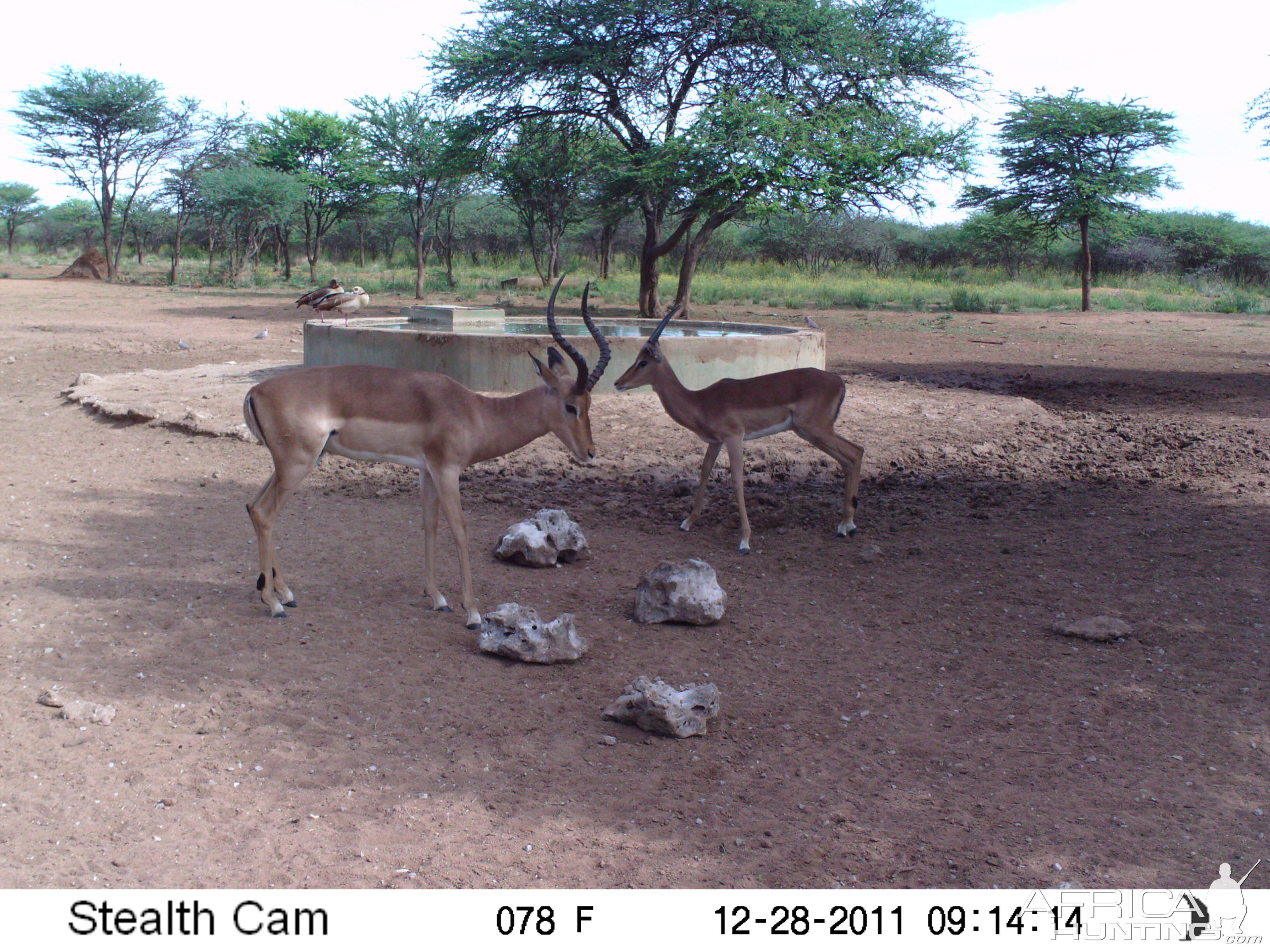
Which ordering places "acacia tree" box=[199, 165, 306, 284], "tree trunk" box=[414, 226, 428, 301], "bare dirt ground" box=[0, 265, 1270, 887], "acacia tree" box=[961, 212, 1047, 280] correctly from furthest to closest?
"acacia tree" box=[199, 165, 306, 284] → "acacia tree" box=[961, 212, 1047, 280] → "tree trunk" box=[414, 226, 428, 301] → "bare dirt ground" box=[0, 265, 1270, 887]

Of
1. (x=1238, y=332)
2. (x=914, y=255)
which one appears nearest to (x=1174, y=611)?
(x=1238, y=332)

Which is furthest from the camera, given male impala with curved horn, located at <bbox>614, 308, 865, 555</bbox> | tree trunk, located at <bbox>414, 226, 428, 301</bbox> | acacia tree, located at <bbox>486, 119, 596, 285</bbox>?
tree trunk, located at <bbox>414, 226, 428, 301</bbox>

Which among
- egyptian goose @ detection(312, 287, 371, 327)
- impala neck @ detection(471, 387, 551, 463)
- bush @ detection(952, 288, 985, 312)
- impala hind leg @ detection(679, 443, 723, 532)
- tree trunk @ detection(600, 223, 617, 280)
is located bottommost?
impala hind leg @ detection(679, 443, 723, 532)

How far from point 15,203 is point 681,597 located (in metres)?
64.3

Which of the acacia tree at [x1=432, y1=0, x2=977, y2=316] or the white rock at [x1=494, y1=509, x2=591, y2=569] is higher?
the acacia tree at [x1=432, y1=0, x2=977, y2=316]

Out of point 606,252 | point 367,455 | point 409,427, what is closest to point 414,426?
point 409,427

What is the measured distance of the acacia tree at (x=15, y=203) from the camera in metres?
56.7

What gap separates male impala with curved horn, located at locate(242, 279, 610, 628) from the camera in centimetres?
504

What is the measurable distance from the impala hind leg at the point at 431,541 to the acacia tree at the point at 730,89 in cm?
1396

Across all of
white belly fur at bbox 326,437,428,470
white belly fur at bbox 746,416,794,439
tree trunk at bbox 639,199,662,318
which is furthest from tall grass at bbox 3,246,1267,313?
white belly fur at bbox 326,437,428,470

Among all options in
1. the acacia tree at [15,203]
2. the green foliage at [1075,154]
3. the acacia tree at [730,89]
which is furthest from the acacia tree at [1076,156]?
the acacia tree at [15,203]

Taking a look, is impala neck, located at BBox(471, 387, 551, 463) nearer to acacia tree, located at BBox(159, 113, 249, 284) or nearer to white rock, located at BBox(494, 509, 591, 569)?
white rock, located at BBox(494, 509, 591, 569)

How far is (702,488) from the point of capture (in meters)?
7.14

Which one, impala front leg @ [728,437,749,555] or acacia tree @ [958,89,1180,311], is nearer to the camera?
impala front leg @ [728,437,749,555]
